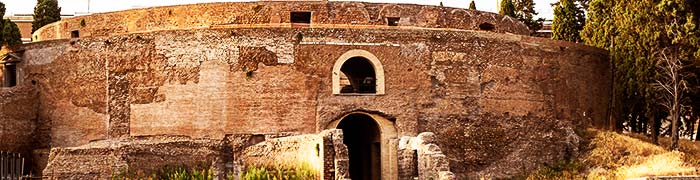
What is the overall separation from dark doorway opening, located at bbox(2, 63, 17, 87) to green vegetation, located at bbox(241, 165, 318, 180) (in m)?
7.88

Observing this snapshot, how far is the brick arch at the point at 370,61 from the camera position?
2717 cm

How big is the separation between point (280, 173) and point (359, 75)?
6.38 m

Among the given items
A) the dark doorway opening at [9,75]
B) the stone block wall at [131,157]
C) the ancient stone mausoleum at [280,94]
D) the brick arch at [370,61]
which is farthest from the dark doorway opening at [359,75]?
the dark doorway opening at [9,75]

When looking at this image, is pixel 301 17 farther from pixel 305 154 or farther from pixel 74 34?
pixel 74 34

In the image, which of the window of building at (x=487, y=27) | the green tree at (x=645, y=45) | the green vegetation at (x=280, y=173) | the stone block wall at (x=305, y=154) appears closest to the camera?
the stone block wall at (x=305, y=154)

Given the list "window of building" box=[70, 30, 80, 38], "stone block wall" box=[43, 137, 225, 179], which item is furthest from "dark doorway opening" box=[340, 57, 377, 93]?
"window of building" box=[70, 30, 80, 38]

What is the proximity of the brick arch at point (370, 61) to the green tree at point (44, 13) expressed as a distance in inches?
655

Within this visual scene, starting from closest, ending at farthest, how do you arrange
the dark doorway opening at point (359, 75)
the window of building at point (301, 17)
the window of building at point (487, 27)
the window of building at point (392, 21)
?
the dark doorway opening at point (359, 75) < the window of building at point (301, 17) < the window of building at point (392, 21) < the window of building at point (487, 27)

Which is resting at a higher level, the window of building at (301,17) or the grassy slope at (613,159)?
the window of building at (301,17)

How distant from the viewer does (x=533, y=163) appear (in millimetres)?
28234

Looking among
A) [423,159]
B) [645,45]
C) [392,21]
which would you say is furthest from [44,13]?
[645,45]

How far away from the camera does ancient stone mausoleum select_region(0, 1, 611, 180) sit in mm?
26672

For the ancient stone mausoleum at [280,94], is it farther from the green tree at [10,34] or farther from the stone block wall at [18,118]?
the green tree at [10,34]

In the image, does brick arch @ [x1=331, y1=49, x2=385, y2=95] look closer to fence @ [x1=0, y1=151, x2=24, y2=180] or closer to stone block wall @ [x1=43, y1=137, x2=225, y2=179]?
stone block wall @ [x1=43, y1=137, x2=225, y2=179]
